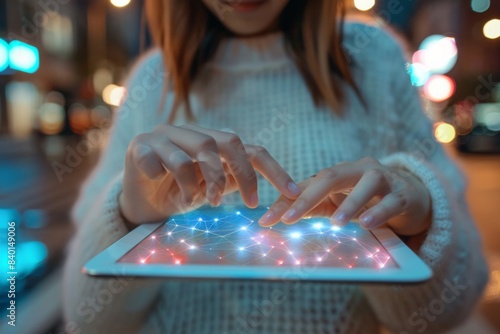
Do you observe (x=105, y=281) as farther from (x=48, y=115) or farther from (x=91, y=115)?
(x=48, y=115)

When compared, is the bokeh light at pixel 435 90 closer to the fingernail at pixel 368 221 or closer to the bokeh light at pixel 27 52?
the fingernail at pixel 368 221

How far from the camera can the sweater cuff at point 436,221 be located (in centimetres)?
35

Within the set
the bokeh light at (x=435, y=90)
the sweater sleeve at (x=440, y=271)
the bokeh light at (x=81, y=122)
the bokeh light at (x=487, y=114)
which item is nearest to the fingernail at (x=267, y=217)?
the sweater sleeve at (x=440, y=271)

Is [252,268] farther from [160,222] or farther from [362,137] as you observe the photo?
[362,137]

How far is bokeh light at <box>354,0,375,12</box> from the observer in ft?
1.53

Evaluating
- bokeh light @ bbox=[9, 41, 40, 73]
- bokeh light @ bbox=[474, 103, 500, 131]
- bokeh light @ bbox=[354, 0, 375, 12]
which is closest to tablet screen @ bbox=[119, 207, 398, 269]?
bokeh light @ bbox=[354, 0, 375, 12]

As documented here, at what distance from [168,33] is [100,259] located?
324 millimetres

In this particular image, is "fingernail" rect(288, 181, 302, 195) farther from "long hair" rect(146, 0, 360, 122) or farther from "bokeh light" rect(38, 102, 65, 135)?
"bokeh light" rect(38, 102, 65, 135)

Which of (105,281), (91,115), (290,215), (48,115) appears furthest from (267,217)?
(48,115)

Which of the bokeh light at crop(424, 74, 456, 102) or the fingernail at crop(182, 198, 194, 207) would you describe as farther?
the bokeh light at crop(424, 74, 456, 102)

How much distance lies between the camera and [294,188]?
29 centimetres

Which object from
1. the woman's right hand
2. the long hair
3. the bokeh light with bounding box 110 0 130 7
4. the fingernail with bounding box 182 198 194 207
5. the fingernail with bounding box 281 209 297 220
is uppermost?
the bokeh light with bounding box 110 0 130 7

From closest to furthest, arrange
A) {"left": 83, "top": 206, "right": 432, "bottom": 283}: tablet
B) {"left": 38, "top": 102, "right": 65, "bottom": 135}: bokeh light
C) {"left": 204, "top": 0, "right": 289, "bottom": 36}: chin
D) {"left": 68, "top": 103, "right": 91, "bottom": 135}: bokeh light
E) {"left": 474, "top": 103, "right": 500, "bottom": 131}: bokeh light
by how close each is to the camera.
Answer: {"left": 83, "top": 206, "right": 432, "bottom": 283}: tablet, {"left": 204, "top": 0, "right": 289, "bottom": 36}: chin, {"left": 68, "top": 103, "right": 91, "bottom": 135}: bokeh light, {"left": 474, "top": 103, "right": 500, "bottom": 131}: bokeh light, {"left": 38, "top": 102, "right": 65, "bottom": 135}: bokeh light

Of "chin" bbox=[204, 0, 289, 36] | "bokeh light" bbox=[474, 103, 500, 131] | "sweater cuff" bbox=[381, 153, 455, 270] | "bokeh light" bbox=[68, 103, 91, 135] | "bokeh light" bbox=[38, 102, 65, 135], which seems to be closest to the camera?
"sweater cuff" bbox=[381, 153, 455, 270]
